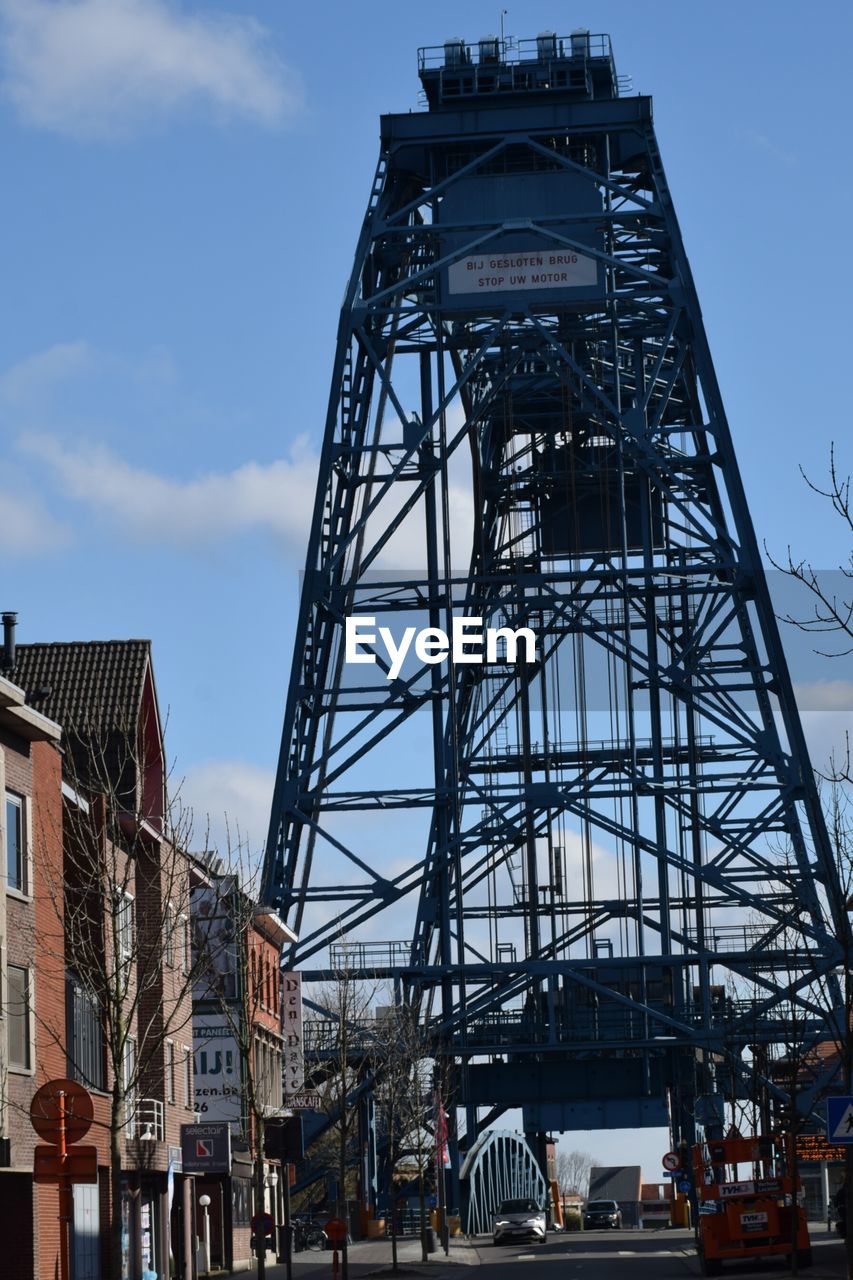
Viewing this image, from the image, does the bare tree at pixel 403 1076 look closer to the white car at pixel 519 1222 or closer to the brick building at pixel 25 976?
the white car at pixel 519 1222

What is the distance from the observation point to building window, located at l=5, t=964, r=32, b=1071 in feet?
110

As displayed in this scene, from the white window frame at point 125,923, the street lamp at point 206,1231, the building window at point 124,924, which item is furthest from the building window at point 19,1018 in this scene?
the street lamp at point 206,1231

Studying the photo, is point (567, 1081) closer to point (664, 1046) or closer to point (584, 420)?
point (664, 1046)

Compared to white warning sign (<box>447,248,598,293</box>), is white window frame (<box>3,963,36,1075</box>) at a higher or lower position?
lower

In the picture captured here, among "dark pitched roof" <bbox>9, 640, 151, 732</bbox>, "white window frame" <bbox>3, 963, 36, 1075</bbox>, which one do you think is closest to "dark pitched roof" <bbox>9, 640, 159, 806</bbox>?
"dark pitched roof" <bbox>9, 640, 151, 732</bbox>

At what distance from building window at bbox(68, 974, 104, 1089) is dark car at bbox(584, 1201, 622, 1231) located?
182ft

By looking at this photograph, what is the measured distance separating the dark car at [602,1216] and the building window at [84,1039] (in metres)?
A: 55.6

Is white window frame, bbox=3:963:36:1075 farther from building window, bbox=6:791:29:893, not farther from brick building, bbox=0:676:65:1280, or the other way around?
building window, bbox=6:791:29:893

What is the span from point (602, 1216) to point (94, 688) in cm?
5447

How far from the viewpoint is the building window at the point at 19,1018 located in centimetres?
3366

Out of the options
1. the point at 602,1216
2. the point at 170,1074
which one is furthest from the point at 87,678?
the point at 602,1216

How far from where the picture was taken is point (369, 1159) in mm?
66438

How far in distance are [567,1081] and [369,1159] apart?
989 centimetres

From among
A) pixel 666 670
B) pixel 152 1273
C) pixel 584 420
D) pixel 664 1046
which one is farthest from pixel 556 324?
pixel 152 1273
